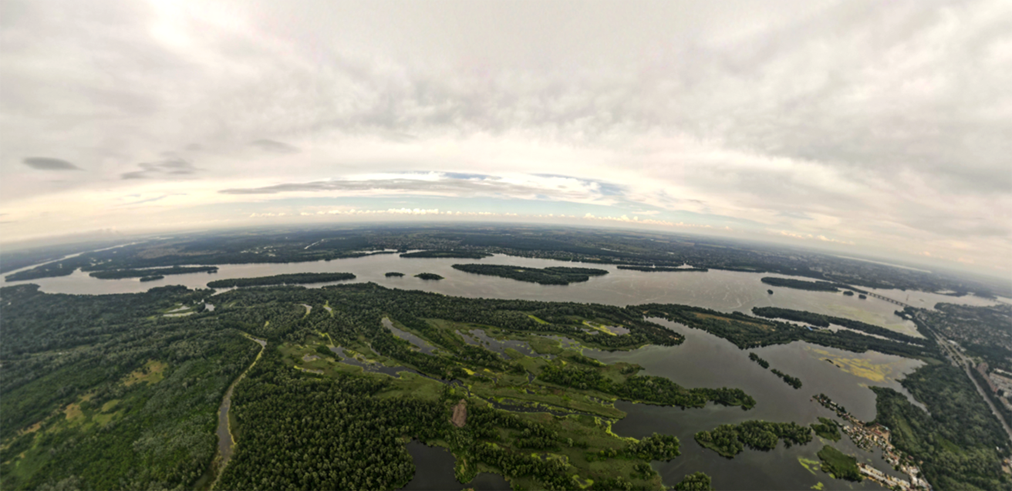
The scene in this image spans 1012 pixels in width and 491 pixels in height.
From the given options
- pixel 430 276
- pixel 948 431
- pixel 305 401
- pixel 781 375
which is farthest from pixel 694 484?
pixel 430 276

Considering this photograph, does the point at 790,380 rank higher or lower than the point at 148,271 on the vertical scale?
lower

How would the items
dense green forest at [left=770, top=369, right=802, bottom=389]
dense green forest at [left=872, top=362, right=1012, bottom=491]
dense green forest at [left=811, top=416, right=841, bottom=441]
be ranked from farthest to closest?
1. dense green forest at [left=770, top=369, right=802, bottom=389]
2. dense green forest at [left=811, top=416, right=841, bottom=441]
3. dense green forest at [left=872, top=362, right=1012, bottom=491]

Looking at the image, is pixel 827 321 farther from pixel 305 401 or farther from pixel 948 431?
pixel 305 401

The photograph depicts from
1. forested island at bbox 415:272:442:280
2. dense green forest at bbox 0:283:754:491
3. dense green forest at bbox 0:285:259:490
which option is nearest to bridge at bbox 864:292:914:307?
dense green forest at bbox 0:283:754:491

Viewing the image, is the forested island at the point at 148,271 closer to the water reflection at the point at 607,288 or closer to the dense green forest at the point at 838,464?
the water reflection at the point at 607,288

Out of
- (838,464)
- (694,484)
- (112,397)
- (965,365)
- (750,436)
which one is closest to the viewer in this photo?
(694,484)

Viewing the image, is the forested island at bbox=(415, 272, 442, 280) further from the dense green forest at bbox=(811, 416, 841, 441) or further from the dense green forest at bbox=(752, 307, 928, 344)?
the dense green forest at bbox=(752, 307, 928, 344)
